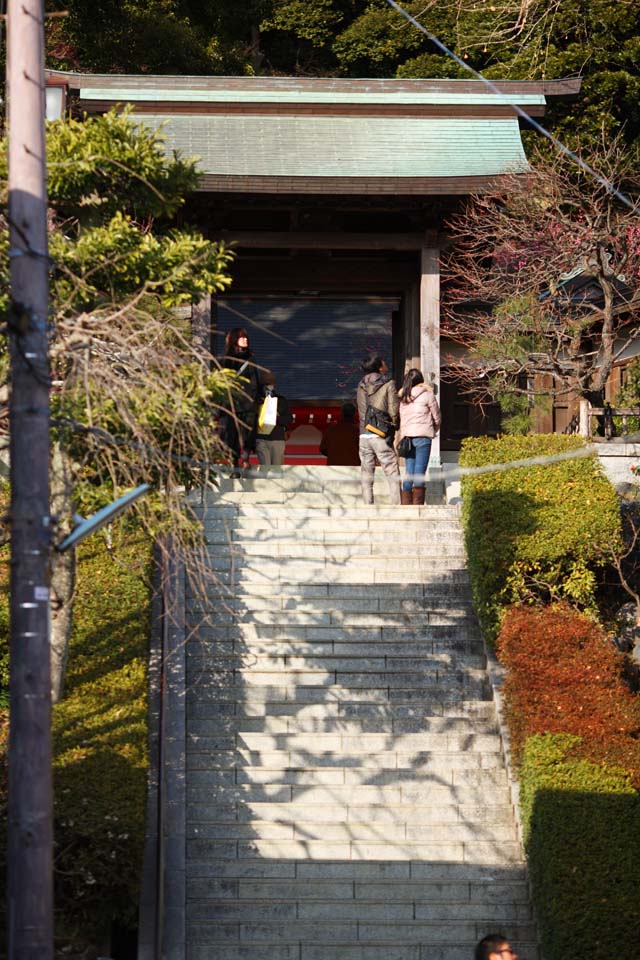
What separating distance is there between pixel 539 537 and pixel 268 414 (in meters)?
4.73

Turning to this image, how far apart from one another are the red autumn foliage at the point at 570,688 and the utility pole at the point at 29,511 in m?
5.20

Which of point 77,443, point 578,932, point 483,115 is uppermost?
point 483,115

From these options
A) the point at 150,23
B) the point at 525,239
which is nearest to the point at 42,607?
the point at 525,239

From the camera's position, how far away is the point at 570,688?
10250 mm

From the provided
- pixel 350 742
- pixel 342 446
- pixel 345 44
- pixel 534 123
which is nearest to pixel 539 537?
pixel 350 742

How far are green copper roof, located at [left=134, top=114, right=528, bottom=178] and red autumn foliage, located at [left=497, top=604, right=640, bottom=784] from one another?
9.46 meters

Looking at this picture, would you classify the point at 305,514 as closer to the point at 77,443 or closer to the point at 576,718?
the point at 576,718

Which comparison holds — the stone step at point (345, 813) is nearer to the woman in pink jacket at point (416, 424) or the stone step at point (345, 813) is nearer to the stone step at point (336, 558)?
the stone step at point (336, 558)

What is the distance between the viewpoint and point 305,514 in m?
13.9

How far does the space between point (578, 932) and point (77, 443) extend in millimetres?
4658

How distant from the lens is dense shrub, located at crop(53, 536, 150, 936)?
8383 millimetres

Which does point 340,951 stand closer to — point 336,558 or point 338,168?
point 336,558

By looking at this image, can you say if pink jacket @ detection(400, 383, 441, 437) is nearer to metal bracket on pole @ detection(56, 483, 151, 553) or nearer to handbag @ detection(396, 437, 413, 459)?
handbag @ detection(396, 437, 413, 459)

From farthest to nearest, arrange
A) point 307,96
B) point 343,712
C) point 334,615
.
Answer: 1. point 307,96
2. point 334,615
3. point 343,712
